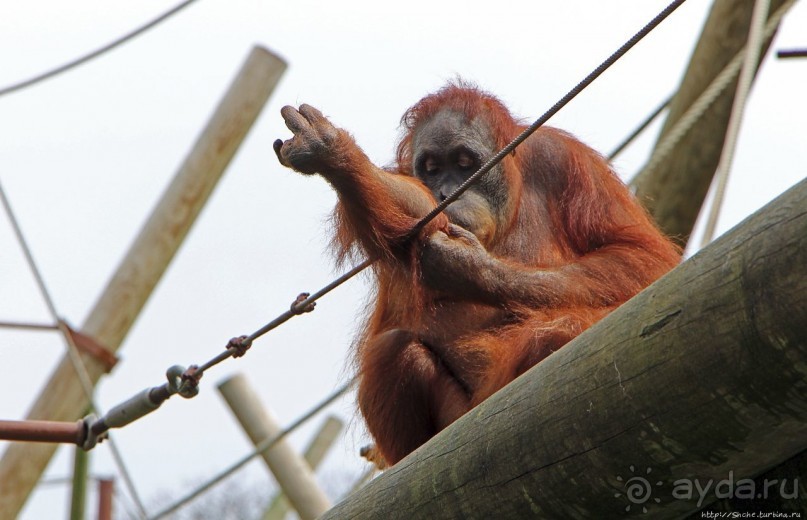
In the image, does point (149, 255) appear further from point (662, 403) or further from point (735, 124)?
point (662, 403)

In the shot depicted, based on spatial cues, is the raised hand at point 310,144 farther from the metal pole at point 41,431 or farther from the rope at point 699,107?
the rope at point 699,107

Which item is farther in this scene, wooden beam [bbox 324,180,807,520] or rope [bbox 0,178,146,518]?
rope [bbox 0,178,146,518]

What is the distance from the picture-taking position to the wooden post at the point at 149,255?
222 inches

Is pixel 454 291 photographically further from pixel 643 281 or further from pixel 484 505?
pixel 484 505

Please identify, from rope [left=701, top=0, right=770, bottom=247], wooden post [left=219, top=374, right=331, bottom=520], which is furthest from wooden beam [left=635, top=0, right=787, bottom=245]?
wooden post [left=219, top=374, right=331, bottom=520]

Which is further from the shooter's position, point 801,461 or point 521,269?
point 521,269

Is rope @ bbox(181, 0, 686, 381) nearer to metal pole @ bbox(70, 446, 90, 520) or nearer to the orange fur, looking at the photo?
the orange fur

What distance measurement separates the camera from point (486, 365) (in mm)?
3465

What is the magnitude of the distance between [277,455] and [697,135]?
9.02ft

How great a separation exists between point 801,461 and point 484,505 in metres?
0.58

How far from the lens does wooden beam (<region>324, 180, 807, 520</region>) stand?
1706mm

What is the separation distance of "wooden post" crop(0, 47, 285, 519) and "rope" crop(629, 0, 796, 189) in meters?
2.08

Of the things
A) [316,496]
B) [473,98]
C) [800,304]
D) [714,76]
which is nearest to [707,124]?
[714,76]

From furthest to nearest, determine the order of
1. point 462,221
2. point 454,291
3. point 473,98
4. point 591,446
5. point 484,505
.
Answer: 1. point 473,98
2. point 462,221
3. point 454,291
4. point 484,505
5. point 591,446
